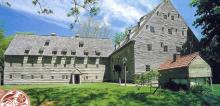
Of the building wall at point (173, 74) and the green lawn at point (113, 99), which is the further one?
the building wall at point (173, 74)

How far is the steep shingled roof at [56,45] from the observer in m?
57.3

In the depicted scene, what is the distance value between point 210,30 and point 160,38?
7641 mm

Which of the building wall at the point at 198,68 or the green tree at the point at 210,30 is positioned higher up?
the green tree at the point at 210,30

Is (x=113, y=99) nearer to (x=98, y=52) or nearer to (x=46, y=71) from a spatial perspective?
(x=46, y=71)

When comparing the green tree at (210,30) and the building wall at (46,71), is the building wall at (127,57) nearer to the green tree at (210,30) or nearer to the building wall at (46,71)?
the building wall at (46,71)

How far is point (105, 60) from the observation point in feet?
201

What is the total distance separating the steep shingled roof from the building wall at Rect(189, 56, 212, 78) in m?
30.5

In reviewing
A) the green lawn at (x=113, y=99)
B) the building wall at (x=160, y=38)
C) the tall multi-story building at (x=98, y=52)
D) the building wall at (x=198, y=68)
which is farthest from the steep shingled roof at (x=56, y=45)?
the green lawn at (x=113, y=99)

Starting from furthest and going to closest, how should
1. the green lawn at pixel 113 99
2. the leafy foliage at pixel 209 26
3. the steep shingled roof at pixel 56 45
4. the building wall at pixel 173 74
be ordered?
1. the steep shingled roof at pixel 56 45
2. the leafy foliage at pixel 209 26
3. the building wall at pixel 173 74
4. the green lawn at pixel 113 99

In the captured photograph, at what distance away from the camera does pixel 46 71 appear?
57.5 metres

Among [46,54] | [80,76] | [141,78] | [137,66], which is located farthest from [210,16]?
[46,54]

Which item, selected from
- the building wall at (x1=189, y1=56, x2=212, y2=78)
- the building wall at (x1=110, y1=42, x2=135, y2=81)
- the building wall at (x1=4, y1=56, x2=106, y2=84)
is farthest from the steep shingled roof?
the building wall at (x1=189, y1=56, x2=212, y2=78)

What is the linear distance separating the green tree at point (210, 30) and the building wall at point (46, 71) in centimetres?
2223

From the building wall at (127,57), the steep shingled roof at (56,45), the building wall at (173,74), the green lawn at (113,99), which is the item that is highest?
the steep shingled roof at (56,45)
